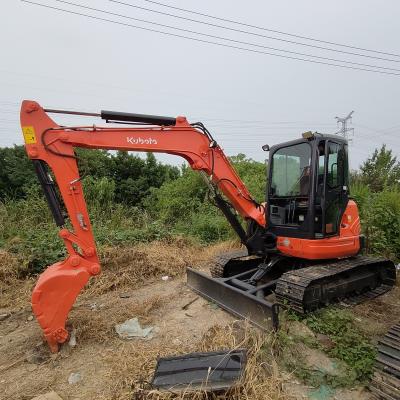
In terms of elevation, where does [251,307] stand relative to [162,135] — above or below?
below

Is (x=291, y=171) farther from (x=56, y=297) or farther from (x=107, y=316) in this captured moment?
(x=56, y=297)

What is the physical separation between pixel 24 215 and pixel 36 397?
7795 millimetres

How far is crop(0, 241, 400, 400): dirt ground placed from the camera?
9.16ft

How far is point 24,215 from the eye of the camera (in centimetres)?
954

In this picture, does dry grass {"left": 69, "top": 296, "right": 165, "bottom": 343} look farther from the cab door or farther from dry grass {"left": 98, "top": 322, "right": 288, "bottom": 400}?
the cab door

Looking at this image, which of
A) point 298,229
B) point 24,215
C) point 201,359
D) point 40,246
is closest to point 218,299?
point 298,229

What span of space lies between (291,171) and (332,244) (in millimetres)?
1123

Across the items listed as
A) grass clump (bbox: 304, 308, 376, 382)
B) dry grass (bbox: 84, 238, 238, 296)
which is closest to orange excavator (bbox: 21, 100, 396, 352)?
grass clump (bbox: 304, 308, 376, 382)

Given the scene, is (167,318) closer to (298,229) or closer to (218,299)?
(218,299)

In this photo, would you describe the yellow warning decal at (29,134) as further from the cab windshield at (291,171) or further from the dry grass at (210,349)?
the cab windshield at (291,171)

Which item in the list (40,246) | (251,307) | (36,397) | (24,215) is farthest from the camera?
(24,215)

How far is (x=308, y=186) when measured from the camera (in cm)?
437

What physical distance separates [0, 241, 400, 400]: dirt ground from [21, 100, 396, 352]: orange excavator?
27 cm

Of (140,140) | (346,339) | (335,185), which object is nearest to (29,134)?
(140,140)
